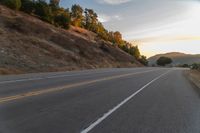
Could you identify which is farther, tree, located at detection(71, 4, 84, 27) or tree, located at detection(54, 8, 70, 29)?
tree, located at detection(71, 4, 84, 27)

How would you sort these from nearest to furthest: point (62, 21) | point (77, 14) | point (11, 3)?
point (11, 3) < point (62, 21) < point (77, 14)

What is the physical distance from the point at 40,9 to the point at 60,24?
7.78m

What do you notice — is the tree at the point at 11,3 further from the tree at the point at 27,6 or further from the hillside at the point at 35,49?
the tree at the point at 27,6

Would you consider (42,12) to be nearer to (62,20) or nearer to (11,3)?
(62,20)

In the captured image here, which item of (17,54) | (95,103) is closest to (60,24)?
(17,54)

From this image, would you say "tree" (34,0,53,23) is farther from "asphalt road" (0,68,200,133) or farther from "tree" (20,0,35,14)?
"asphalt road" (0,68,200,133)

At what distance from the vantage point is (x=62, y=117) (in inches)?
397

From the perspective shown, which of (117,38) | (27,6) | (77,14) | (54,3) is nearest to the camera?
(27,6)

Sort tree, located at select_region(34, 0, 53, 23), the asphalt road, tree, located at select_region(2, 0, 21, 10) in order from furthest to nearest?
tree, located at select_region(34, 0, 53, 23), tree, located at select_region(2, 0, 21, 10), the asphalt road

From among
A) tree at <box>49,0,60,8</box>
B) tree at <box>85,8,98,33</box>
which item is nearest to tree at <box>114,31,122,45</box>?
tree at <box>85,8,98,33</box>

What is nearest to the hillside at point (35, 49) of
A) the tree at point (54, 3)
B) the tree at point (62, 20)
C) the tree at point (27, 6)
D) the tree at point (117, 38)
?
the tree at point (62, 20)

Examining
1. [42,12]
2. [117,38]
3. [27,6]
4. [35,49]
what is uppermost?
[27,6]

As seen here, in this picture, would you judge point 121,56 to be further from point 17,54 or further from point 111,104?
point 111,104

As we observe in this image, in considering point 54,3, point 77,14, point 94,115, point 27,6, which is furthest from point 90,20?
point 94,115
